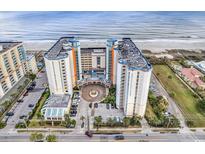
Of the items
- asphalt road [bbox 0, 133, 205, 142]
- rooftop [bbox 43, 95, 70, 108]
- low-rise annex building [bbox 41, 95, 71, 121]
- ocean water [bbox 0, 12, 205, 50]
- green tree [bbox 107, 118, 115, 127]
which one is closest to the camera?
asphalt road [bbox 0, 133, 205, 142]

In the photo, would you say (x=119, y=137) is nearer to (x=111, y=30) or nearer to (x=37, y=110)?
(x=37, y=110)

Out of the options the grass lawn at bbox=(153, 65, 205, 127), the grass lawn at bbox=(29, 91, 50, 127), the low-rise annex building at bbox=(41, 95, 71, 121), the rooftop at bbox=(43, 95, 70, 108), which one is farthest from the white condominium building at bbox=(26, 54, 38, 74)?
the grass lawn at bbox=(153, 65, 205, 127)

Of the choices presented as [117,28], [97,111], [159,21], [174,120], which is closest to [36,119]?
[97,111]

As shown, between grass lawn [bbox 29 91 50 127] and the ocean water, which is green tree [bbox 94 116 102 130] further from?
the ocean water

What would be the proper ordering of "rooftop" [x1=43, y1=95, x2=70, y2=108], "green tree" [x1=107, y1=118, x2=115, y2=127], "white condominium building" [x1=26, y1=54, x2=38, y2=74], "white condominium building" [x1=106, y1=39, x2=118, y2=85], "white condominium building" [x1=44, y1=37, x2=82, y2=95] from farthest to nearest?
"white condominium building" [x1=26, y1=54, x2=38, y2=74]
"white condominium building" [x1=106, y1=39, x2=118, y2=85]
"white condominium building" [x1=44, y1=37, x2=82, y2=95]
"rooftop" [x1=43, y1=95, x2=70, y2=108]
"green tree" [x1=107, y1=118, x2=115, y2=127]

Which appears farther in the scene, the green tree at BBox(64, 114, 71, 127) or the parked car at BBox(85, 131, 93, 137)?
the green tree at BBox(64, 114, 71, 127)

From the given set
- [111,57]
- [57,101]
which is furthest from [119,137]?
[111,57]
